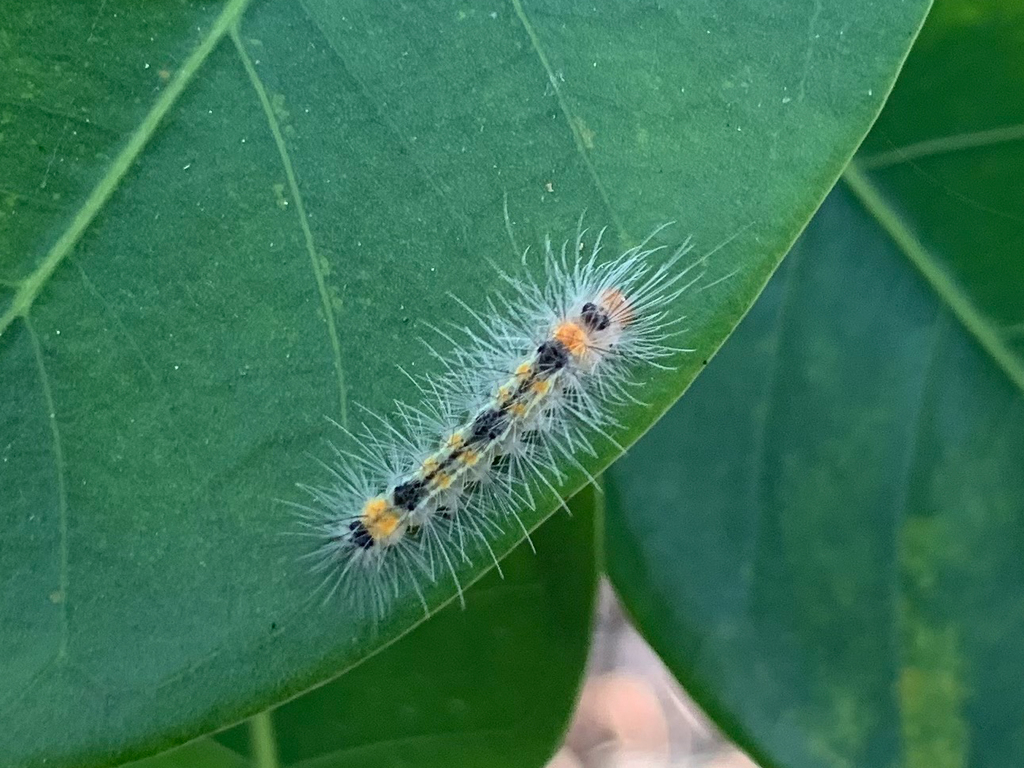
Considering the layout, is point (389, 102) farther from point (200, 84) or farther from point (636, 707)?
point (636, 707)

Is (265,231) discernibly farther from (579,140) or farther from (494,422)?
(494,422)

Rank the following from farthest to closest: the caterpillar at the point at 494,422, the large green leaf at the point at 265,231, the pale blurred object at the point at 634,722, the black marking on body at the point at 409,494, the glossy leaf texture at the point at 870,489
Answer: the pale blurred object at the point at 634,722
the black marking on body at the point at 409,494
the glossy leaf texture at the point at 870,489
the caterpillar at the point at 494,422
the large green leaf at the point at 265,231

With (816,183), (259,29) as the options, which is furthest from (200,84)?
(816,183)

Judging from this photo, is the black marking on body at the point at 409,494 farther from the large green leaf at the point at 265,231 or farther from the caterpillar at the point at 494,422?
the large green leaf at the point at 265,231

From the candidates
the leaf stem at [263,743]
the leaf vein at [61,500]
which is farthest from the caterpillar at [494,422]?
the leaf stem at [263,743]

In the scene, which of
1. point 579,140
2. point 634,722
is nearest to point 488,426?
point 579,140
